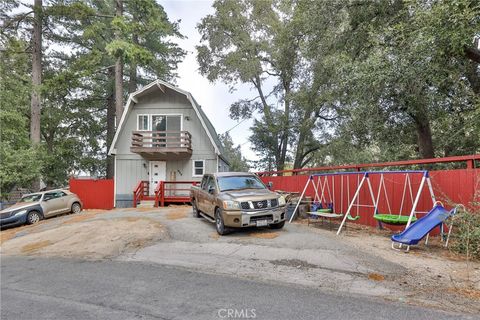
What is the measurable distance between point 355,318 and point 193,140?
17.7 meters

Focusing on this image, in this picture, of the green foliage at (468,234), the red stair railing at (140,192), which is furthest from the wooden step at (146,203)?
the green foliage at (468,234)

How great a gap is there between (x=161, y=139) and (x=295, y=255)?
14641 mm

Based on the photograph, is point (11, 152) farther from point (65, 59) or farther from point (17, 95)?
point (65, 59)

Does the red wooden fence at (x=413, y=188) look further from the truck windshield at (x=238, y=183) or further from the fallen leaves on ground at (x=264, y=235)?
the fallen leaves on ground at (x=264, y=235)

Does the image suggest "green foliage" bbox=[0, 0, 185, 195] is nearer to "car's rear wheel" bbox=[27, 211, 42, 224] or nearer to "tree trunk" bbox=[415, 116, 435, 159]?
"car's rear wheel" bbox=[27, 211, 42, 224]

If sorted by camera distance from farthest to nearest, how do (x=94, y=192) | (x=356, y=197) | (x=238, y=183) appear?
1. (x=94, y=192)
2. (x=356, y=197)
3. (x=238, y=183)

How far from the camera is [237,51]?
2839cm

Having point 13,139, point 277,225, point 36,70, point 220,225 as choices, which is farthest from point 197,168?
point 36,70

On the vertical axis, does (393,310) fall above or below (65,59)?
below

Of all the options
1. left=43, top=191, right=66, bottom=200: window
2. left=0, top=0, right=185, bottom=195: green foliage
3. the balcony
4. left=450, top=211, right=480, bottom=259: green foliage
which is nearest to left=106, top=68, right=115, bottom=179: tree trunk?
left=0, top=0, right=185, bottom=195: green foliage

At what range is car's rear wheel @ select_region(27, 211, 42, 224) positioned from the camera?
1478 cm

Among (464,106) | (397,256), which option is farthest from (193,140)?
(397,256)

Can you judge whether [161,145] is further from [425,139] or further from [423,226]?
[423,226]

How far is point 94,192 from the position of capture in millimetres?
21078
